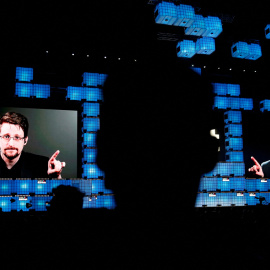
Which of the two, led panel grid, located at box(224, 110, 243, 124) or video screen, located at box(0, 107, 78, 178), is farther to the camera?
led panel grid, located at box(224, 110, 243, 124)

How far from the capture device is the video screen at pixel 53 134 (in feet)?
17.0

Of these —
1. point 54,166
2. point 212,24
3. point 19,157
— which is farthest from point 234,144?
point 19,157

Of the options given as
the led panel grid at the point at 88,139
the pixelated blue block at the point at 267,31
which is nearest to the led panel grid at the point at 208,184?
the led panel grid at the point at 88,139

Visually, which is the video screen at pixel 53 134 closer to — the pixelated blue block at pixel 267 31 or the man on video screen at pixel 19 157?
the man on video screen at pixel 19 157

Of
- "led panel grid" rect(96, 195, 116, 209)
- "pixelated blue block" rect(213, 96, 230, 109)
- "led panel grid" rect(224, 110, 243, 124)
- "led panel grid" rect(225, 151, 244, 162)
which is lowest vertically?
"led panel grid" rect(96, 195, 116, 209)

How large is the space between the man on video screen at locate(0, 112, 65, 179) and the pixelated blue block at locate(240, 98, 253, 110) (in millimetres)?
4175

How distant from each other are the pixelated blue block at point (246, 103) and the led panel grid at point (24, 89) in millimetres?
4489

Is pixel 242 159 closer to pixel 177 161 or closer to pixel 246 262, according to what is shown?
pixel 246 262

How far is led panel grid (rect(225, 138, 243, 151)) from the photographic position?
6189 mm

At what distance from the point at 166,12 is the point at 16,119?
3.27 meters

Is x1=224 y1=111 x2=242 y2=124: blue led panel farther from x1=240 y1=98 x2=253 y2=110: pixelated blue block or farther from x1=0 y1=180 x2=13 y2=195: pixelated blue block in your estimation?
x1=0 y1=180 x2=13 y2=195: pixelated blue block

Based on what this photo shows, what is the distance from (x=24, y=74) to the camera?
213 inches

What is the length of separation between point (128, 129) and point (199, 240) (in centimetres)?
182

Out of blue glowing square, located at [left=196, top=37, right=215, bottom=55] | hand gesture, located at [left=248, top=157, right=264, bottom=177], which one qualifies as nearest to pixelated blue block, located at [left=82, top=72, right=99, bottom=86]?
blue glowing square, located at [left=196, top=37, right=215, bottom=55]
